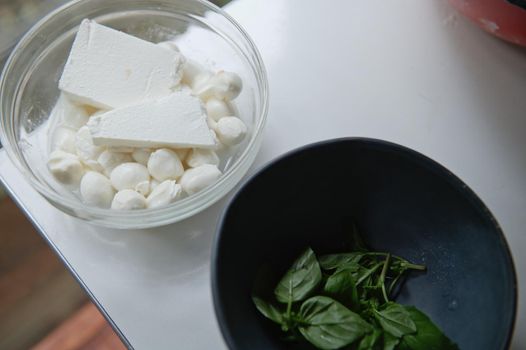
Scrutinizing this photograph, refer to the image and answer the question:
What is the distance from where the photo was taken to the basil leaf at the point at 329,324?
52 centimetres

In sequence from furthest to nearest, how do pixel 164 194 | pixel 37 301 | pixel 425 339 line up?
pixel 37 301 < pixel 164 194 < pixel 425 339

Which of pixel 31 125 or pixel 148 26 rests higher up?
pixel 148 26

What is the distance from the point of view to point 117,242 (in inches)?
26.2

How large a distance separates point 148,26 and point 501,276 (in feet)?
1.87

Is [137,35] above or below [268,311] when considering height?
above

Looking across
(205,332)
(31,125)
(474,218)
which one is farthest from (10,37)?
(474,218)

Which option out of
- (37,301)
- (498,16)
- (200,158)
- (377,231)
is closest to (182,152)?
(200,158)

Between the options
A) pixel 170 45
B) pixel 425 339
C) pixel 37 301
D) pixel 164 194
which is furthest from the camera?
pixel 37 301

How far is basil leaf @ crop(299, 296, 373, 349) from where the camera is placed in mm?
524

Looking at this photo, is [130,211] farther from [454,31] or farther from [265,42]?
[454,31]

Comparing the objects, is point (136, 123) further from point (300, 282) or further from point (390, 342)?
point (390, 342)

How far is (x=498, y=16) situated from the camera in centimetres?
74

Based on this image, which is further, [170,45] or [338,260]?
[170,45]

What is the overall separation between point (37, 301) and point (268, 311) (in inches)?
30.3
